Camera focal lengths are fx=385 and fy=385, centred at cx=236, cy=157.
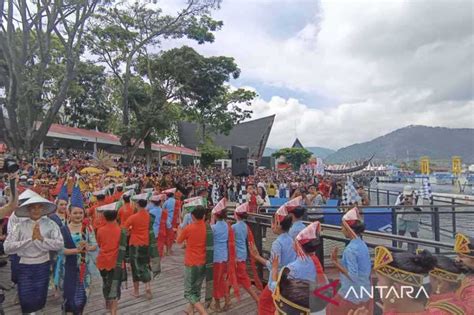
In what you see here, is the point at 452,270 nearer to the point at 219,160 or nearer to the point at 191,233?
the point at 191,233

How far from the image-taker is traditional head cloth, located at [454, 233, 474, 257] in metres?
2.31

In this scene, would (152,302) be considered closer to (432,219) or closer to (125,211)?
(125,211)

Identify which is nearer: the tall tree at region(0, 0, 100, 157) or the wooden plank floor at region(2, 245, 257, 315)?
the wooden plank floor at region(2, 245, 257, 315)

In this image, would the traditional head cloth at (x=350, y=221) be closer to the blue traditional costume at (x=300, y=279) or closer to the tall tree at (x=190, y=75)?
the blue traditional costume at (x=300, y=279)

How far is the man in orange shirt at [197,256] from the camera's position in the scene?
14.4ft

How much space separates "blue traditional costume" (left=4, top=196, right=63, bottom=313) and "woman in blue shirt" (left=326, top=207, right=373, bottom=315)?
2.67m

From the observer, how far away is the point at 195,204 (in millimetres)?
4793

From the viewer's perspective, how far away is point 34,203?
3652 mm

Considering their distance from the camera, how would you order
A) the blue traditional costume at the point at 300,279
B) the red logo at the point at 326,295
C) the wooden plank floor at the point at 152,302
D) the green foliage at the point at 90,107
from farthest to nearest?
the green foliage at the point at 90,107 < the wooden plank floor at the point at 152,302 < the blue traditional costume at the point at 300,279 < the red logo at the point at 326,295

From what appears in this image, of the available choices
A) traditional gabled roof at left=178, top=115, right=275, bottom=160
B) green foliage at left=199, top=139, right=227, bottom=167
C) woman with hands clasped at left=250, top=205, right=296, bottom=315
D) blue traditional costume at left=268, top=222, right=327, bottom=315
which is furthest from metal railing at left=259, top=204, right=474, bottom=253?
traditional gabled roof at left=178, top=115, right=275, bottom=160

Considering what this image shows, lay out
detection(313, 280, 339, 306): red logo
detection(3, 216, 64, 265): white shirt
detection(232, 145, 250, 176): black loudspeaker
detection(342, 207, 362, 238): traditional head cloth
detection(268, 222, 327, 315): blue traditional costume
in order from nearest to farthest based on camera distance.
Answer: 1. detection(313, 280, 339, 306): red logo
2. detection(268, 222, 327, 315): blue traditional costume
3. detection(342, 207, 362, 238): traditional head cloth
4. detection(3, 216, 64, 265): white shirt
5. detection(232, 145, 250, 176): black loudspeaker

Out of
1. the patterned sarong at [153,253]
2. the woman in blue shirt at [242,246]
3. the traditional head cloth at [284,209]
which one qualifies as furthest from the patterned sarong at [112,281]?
the traditional head cloth at [284,209]

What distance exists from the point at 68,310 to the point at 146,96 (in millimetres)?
20313

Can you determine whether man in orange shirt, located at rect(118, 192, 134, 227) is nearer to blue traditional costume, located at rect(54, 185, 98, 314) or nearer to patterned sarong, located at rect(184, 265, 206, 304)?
blue traditional costume, located at rect(54, 185, 98, 314)
